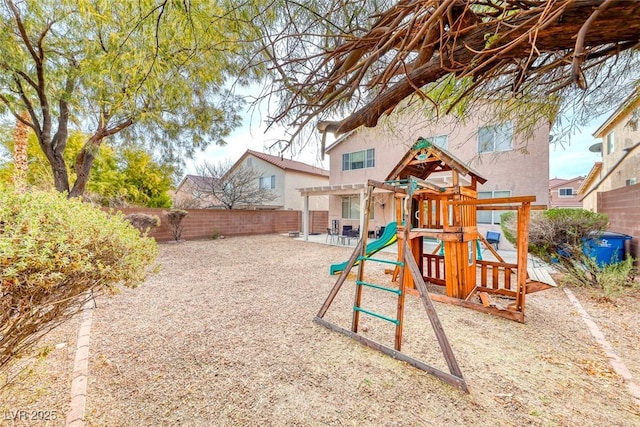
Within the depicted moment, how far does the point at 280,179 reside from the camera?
19.3 meters

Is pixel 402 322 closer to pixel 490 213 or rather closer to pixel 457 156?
pixel 490 213

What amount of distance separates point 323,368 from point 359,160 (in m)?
12.6

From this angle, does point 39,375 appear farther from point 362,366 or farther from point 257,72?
point 257,72

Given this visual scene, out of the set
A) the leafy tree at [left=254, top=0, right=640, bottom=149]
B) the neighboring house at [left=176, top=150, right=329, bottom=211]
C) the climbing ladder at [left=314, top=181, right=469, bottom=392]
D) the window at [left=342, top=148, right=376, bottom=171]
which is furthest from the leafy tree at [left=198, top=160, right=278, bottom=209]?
the climbing ladder at [left=314, top=181, right=469, bottom=392]

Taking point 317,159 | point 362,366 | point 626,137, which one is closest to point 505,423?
point 362,366

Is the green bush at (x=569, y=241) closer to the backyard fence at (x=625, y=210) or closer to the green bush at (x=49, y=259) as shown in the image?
the backyard fence at (x=625, y=210)

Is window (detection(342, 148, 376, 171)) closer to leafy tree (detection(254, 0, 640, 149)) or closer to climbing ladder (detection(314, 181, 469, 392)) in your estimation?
leafy tree (detection(254, 0, 640, 149))

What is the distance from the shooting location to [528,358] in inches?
103

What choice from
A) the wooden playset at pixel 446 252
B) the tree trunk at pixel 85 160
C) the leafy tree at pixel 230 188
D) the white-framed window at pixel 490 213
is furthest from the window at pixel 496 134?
the leafy tree at pixel 230 188

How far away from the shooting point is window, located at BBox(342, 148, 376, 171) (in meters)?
13.6

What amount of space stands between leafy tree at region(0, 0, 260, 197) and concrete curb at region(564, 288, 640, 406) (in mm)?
4912

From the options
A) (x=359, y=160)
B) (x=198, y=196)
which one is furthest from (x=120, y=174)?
(x=359, y=160)

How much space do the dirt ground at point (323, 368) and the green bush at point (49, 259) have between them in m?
0.70

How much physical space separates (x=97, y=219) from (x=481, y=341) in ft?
12.2
